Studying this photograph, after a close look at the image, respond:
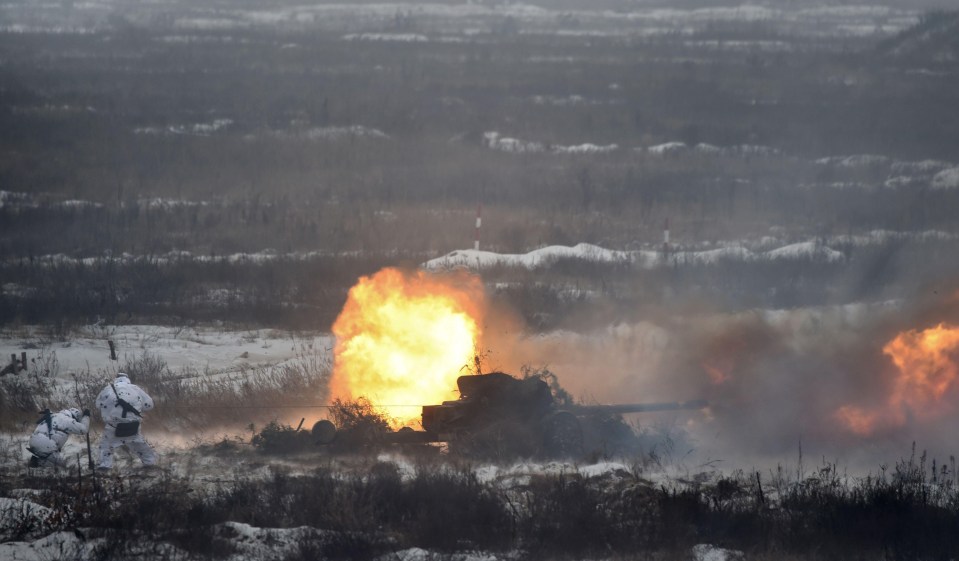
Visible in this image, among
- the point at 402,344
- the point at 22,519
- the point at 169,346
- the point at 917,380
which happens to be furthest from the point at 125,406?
the point at 917,380

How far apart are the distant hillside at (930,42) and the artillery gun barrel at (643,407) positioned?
38.8 metres

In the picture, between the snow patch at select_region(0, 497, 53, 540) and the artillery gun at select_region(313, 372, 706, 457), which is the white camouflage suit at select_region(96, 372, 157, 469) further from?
the artillery gun at select_region(313, 372, 706, 457)

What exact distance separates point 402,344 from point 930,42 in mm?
42139

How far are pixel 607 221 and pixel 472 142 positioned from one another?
11.0m

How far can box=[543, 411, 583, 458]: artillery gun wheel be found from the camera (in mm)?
16062

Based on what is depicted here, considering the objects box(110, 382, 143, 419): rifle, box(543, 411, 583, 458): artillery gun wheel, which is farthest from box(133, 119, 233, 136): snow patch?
box(543, 411, 583, 458): artillery gun wheel

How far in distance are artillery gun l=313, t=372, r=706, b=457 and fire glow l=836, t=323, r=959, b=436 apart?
3892mm

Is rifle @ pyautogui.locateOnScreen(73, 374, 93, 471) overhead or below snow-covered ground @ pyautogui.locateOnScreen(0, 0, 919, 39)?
below

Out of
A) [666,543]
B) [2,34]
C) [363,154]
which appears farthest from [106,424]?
[2,34]

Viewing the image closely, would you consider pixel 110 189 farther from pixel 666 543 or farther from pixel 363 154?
pixel 666 543

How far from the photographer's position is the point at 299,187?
123 ft

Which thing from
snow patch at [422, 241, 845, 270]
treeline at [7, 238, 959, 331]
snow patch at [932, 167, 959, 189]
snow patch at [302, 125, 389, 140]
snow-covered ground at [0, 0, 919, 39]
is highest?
snow-covered ground at [0, 0, 919, 39]

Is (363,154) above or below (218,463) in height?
above

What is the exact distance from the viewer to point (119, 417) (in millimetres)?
15062
